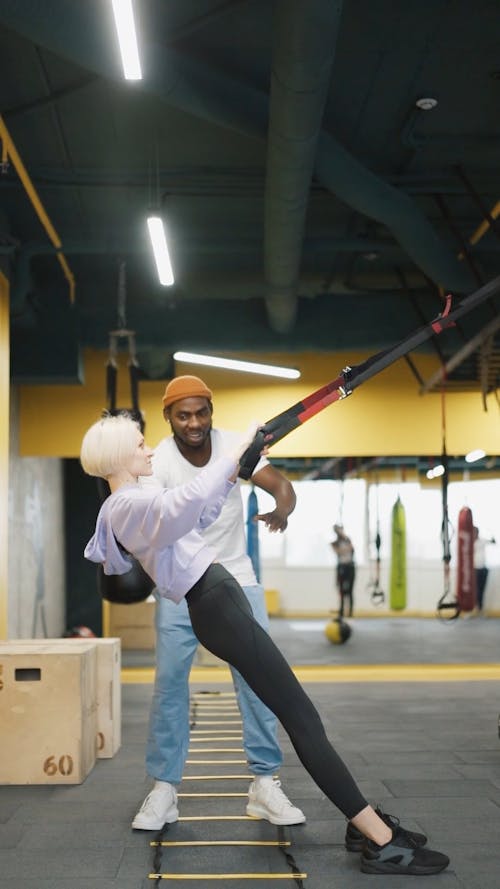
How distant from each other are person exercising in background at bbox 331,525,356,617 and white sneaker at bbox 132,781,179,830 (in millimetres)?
10407

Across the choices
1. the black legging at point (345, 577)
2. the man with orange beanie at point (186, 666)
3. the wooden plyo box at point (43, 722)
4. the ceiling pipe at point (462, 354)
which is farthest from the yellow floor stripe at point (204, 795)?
the black legging at point (345, 577)

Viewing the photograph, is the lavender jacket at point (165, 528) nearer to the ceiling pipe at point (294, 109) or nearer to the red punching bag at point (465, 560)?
the ceiling pipe at point (294, 109)

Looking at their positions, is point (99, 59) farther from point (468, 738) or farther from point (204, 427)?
point (468, 738)

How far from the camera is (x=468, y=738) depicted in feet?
15.1

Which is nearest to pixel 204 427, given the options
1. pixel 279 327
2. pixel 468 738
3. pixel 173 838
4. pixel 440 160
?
pixel 173 838

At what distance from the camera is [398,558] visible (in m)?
13.0

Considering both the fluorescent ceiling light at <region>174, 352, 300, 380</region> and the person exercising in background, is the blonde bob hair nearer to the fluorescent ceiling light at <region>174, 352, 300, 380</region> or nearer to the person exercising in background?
the fluorescent ceiling light at <region>174, 352, 300, 380</region>

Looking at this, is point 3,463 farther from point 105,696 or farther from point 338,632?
point 338,632

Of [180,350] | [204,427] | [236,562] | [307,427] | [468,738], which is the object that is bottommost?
[468,738]

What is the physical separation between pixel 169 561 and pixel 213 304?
17.9ft

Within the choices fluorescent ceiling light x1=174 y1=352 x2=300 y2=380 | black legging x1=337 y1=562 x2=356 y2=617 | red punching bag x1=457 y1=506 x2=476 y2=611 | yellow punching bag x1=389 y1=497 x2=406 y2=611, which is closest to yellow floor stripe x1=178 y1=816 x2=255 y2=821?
fluorescent ceiling light x1=174 y1=352 x2=300 y2=380

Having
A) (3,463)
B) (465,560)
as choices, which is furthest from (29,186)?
(465,560)

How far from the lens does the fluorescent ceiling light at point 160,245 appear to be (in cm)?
501

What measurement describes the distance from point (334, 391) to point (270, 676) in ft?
2.51
